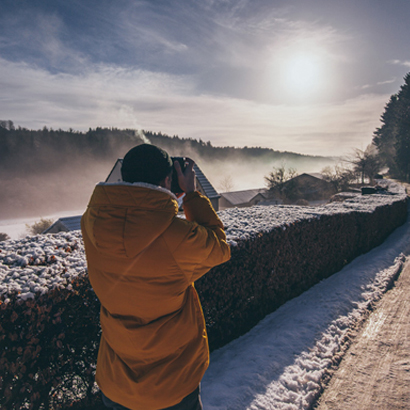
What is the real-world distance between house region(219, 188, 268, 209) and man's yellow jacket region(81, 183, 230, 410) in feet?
131

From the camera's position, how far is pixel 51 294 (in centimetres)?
219

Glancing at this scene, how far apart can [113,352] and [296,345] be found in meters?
3.08

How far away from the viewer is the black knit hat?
1.38m

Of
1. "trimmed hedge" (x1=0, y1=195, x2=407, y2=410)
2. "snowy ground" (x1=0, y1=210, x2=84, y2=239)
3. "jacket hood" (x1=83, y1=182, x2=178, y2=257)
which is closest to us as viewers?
"jacket hood" (x1=83, y1=182, x2=178, y2=257)

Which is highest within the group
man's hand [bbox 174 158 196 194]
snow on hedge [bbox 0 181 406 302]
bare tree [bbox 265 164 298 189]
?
bare tree [bbox 265 164 298 189]

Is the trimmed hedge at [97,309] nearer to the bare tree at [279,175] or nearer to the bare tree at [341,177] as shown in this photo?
the bare tree at [279,175]

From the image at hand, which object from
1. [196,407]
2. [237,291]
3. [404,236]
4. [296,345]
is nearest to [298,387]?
[296,345]

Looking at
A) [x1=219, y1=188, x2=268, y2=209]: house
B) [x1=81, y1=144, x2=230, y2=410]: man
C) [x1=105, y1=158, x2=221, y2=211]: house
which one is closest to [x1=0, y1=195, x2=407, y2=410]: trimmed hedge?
[x1=81, y1=144, x2=230, y2=410]: man

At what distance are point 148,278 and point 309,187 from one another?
5196cm

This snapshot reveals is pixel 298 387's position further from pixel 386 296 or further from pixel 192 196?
pixel 386 296

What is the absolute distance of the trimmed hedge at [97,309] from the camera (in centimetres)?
205

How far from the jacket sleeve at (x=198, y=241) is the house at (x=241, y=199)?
130 ft

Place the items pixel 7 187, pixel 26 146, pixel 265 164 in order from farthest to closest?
1. pixel 265 164
2. pixel 26 146
3. pixel 7 187

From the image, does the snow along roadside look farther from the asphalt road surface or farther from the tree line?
the tree line
